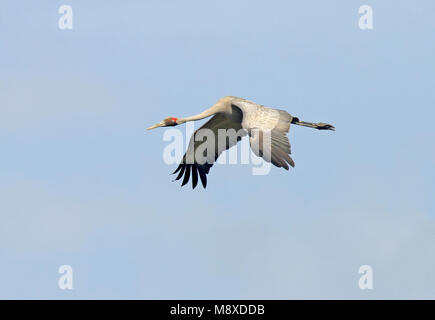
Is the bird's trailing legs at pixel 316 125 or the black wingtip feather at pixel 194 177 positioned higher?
the bird's trailing legs at pixel 316 125

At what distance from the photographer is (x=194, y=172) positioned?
1238 inches

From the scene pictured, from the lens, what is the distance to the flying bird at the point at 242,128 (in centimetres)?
2438

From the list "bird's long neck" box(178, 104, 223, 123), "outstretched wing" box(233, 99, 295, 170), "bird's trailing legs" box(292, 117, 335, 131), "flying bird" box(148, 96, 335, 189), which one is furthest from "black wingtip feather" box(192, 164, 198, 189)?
"outstretched wing" box(233, 99, 295, 170)

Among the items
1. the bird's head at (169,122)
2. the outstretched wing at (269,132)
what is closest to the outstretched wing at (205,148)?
the bird's head at (169,122)

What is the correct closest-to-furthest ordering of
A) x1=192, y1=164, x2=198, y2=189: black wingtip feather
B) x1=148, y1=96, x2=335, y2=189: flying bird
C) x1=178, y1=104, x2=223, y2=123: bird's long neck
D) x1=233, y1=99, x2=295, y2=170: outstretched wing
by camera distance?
x1=233, y1=99, x2=295, y2=170: outstretched wing → x1=148, y1=96, x2=335, y2=189: flying bird → x1=178, y1=104, x2=223, y2=123: bird's long neck → x1=192, y1=164, x2=198, y2=189: black wingtip feather

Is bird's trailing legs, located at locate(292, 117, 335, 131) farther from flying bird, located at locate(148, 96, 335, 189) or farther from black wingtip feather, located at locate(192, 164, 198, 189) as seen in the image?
black wingtip feather, located at locate(192, 164, 198, 189)

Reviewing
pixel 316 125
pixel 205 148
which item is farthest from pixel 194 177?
pixel 316 125

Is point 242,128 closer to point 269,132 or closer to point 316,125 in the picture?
point 316,125

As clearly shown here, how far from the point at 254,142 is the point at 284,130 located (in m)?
1.18

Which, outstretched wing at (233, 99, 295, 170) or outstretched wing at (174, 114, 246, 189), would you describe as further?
outstretched wing at (174, 114, 246, 189)

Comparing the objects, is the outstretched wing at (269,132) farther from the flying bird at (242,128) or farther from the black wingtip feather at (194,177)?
the black wingtip feather at (194,177)

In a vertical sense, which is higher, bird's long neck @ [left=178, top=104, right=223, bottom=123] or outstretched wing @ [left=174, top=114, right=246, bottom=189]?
bird's long neck @ [left=178, top=104, right=223, bottom=123]

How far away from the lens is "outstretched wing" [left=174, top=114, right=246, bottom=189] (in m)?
30.3

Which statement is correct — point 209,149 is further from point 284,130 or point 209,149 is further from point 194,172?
point 284,130
